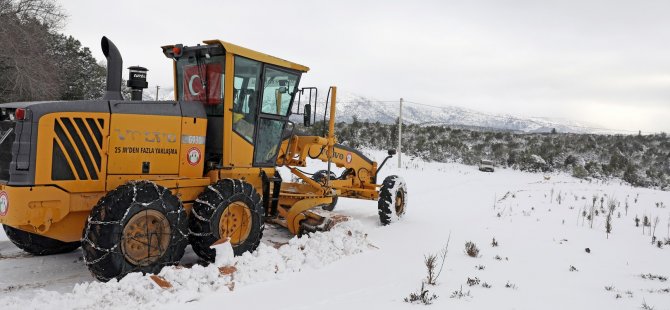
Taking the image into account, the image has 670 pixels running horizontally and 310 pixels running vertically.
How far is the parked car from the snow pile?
2063 centimetres

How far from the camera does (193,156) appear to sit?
6.34m

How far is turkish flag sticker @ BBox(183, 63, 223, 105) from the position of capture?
21.8 feet

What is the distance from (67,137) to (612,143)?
3549cm

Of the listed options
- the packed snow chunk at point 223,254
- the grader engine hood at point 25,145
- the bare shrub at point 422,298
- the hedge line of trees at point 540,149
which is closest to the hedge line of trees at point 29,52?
the hedge line of trees at point 540,149

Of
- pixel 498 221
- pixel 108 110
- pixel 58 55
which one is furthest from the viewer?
pixel 58 55

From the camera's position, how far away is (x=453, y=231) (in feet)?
28.5

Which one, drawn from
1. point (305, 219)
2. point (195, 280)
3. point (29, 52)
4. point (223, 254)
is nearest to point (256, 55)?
point (305, 219)

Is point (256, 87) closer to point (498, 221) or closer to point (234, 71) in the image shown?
point (234, 71)

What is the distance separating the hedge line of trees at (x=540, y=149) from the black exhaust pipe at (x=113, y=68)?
2007 cm

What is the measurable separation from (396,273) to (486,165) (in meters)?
21.8

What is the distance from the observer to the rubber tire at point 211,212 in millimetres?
5883

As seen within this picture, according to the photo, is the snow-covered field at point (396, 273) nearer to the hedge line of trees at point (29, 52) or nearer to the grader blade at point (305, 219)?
the grader blade at point (305, 219)

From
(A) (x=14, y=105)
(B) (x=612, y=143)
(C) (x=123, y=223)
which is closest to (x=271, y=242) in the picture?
(C) (x=123, y=223)

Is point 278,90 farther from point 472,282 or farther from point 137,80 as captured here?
point 472,282
